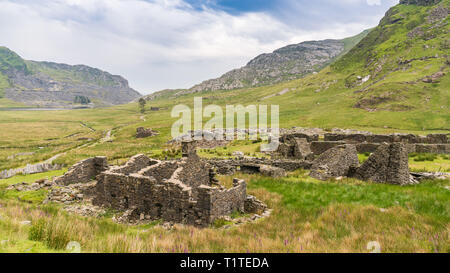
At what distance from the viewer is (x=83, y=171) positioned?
19422 millimetres

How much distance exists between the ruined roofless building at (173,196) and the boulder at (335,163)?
24.6 feet

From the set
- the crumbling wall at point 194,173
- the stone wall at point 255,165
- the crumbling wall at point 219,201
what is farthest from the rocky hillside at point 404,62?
the crumbling wall at point 219,201

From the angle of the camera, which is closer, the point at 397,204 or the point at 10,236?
the point at 10,236

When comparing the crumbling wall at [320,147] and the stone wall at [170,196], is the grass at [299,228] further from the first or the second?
the crumbling wall at [320,147]

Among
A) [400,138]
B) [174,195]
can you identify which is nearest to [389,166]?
[174,195]

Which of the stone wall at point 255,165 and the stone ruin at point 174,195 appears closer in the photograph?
the stone ruin at point 174,195

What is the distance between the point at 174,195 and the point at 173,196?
0.07 m

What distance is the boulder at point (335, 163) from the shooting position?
18.4m

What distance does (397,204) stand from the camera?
35.8 ft

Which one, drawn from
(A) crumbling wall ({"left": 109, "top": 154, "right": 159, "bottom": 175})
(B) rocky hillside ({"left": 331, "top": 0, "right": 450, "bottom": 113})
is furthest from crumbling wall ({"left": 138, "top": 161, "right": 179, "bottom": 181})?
(B) rocky hillside ({"left": 331, "top": 0, "right": 450, "bottom": 113})

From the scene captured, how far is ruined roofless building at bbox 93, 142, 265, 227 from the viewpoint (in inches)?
425
